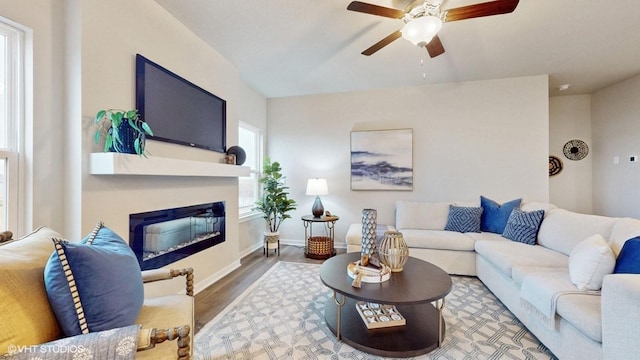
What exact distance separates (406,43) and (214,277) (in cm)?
336

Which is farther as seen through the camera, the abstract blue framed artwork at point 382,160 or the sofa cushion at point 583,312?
the abstract blue framed artwork at point 382,160

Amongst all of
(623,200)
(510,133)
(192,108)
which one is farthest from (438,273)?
(623,200)

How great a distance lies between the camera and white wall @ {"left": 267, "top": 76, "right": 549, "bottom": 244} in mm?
3801

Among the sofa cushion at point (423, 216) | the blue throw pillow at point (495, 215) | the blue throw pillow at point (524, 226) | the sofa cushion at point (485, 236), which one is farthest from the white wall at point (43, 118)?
the blue throw pillow at point (495, 215)

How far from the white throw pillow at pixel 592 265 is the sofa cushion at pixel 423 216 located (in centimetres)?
188

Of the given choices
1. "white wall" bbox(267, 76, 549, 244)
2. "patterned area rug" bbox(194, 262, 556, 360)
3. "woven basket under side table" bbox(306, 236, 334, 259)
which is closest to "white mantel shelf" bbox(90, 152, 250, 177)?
"patterned area rug" bbox(194, 262, 556, 360)

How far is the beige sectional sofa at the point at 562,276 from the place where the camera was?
4.26 feet

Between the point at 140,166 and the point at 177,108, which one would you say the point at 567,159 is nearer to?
the point at 177,108

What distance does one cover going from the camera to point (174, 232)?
2465 millimetres

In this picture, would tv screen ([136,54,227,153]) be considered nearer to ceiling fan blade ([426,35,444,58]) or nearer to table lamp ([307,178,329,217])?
table lamp ([307,178,329,217])

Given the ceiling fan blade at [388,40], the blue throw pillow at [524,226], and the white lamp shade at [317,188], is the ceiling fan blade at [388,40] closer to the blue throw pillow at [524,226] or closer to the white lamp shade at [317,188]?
the white lamp shade at [317,188]

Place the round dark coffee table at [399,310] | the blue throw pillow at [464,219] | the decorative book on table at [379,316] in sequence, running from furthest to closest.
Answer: the blue throw pillow at [464,219]
the decorative book on table at [379,316]
the round dark coffee table at [399,310]

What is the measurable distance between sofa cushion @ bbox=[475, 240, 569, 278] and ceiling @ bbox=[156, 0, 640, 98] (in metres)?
2.16

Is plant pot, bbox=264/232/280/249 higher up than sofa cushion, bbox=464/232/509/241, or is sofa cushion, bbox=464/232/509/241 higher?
sofa cushion, bbox=464/232/509/241
